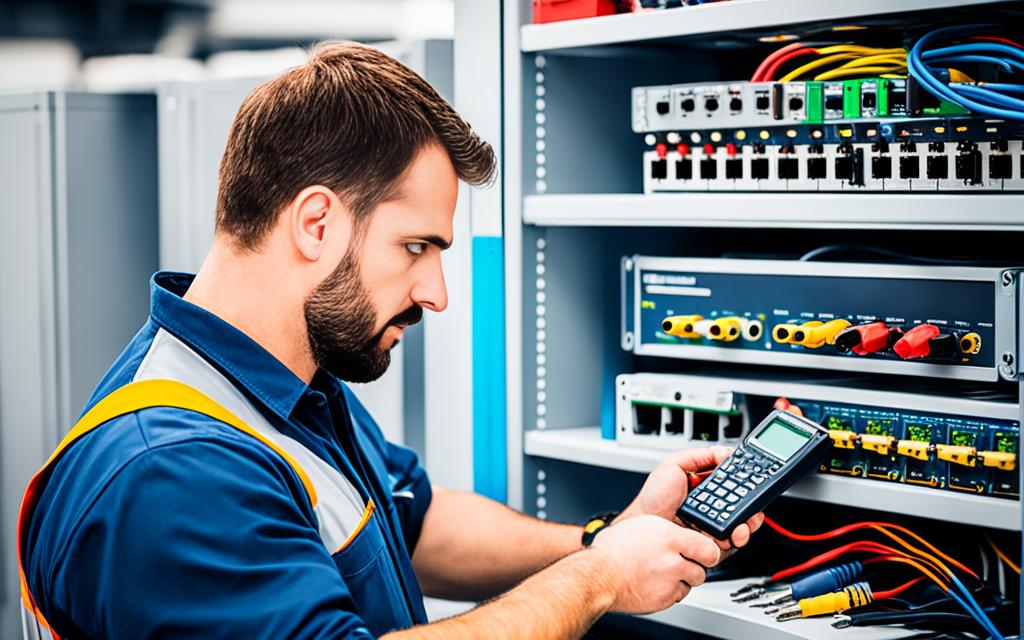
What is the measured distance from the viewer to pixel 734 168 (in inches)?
58.9

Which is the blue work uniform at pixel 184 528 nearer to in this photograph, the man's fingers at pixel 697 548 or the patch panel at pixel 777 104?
the man's fingers at pixel 697 548

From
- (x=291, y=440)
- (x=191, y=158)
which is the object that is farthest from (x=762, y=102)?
(x=191, y=158)

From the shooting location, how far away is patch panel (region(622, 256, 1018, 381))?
4.34 feet

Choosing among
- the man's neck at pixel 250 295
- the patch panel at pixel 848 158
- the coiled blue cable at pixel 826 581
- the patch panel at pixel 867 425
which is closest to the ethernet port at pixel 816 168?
the patch panel at pixel 848 158

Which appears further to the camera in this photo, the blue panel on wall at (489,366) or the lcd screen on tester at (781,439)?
the blue panel on wall at (489,366)

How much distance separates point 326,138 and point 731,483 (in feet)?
1.89

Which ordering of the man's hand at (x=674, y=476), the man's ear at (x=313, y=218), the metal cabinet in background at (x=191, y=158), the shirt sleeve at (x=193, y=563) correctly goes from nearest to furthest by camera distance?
the shirt sleeve at (x=193, y=563) → the man's ear at (x=313, y=218) → the man's hand at (x=674, y=476) → the metal cabinet in background at (x=191, y=158)

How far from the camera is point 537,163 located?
166 cm

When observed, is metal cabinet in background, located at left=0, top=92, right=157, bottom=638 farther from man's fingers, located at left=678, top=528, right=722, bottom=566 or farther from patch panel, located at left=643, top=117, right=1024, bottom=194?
man's fingers, located at left=678, top=528, right=722, bottom=566

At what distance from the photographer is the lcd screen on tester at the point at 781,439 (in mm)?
1394

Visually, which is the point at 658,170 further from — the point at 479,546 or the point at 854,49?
the point at 479,546

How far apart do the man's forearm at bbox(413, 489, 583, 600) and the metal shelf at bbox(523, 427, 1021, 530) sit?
10cm

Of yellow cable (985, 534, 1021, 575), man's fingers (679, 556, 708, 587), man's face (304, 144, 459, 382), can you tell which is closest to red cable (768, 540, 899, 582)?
yellow cable (985, 534, 1021, 575)

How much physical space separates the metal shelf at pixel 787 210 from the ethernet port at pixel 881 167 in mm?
43
